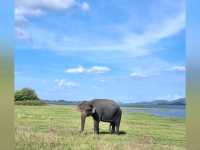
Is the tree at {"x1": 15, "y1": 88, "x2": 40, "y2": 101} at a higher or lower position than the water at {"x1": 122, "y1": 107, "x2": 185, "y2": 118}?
higher

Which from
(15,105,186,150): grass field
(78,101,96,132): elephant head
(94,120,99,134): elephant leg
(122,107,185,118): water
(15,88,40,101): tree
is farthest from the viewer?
(15,88,40,101): tree

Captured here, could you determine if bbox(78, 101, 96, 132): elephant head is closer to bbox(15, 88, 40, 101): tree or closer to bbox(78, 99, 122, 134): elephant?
bbox(78, 99, 122, 134): elephant

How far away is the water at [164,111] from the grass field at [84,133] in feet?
0.51

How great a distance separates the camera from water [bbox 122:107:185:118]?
45.4 ft

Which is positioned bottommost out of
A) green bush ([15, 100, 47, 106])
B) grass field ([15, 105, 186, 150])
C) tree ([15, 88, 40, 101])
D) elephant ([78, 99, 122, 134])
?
grass field ([15, 105, 186, 150])

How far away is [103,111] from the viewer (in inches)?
520

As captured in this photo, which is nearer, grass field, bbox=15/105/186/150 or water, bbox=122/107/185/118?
grass field, bbox=15/105/186/150

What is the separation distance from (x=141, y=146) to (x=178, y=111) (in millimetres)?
3493

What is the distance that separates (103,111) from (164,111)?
2345 mm

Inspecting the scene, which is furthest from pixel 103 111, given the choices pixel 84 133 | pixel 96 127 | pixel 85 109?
pixel 84 133

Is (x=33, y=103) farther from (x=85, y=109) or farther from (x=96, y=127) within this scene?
(x=96, y=127)

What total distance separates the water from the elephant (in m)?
0.47

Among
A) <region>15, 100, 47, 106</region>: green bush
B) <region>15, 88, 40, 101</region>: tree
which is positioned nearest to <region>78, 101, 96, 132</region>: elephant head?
<region>15, 100, 47, 106</region>: green bush

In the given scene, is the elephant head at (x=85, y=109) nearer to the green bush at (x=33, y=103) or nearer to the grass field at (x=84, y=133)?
the grass field at (x=84, y=133)
